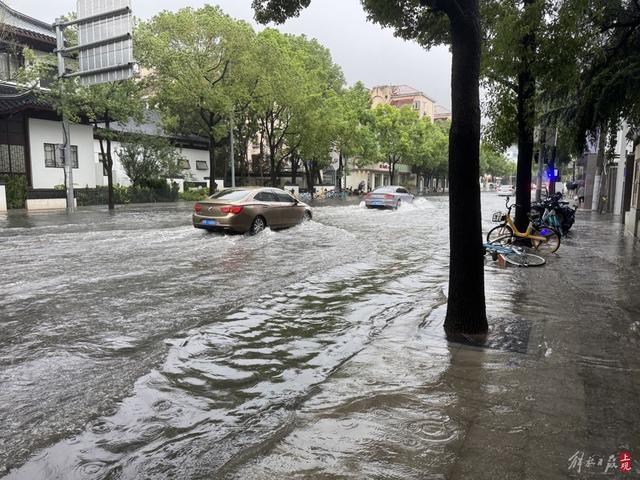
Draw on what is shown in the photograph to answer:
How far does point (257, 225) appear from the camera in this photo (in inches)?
614

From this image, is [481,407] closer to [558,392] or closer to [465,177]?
[558,392]

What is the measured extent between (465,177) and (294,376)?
2.72 m

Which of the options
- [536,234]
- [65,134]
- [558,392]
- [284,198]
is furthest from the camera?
[65,134]

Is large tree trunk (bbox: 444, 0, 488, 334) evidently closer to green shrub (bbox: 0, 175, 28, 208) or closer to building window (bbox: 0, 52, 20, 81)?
green shrub (bbox: 0, 175, 28, 208)

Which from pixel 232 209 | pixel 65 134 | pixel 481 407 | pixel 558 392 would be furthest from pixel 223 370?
pixel 65 134

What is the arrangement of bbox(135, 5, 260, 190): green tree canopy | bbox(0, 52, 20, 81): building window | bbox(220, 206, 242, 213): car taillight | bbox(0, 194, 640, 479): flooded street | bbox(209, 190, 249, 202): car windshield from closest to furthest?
bbox(0, 194, 640, 479): flooded street → bbox(220, 206, 242, 213): car taillight → bbox(209, 190, 249, 202): car windshield → bbox(135, 5, 260, 190): green tree canopy → bbox(0, 52, 20, 81): building window

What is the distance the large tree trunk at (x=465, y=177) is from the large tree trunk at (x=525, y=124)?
16.9 ft

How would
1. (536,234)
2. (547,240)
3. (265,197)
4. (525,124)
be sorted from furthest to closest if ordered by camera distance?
(265,197), (536,234), (547,240), (525,124)

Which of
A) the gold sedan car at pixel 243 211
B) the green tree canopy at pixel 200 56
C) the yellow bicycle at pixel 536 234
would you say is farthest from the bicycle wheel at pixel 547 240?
the green tree canopy at pixel 200 56

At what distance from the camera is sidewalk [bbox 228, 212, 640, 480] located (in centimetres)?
320

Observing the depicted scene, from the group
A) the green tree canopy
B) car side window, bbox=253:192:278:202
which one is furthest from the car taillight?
the green tree canopy

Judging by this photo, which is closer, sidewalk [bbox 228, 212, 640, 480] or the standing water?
sidewalk [bbox 228, 212, 640, 480]

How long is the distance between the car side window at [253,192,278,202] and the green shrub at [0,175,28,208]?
16.5 m

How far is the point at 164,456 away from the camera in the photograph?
11.2ft
